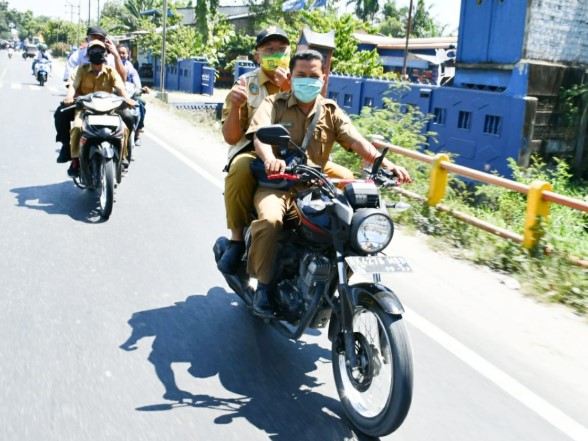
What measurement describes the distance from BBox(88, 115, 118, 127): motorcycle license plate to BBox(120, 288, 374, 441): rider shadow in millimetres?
3154

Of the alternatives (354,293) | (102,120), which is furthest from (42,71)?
(354,293)

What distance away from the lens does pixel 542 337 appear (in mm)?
4988

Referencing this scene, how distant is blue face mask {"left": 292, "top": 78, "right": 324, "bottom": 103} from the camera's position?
4.16 metres

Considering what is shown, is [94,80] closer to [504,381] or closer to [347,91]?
[504,381]

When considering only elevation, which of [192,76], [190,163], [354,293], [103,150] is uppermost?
[192,76]

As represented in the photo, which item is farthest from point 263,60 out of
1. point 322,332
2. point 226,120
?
point 322,332

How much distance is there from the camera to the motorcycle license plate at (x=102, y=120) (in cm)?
763

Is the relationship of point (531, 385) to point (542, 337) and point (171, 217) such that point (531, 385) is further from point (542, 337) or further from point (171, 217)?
point (171, 217)

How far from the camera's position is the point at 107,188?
7.34 metres

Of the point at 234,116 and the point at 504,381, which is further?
the point at 234,116

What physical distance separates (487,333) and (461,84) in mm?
17039

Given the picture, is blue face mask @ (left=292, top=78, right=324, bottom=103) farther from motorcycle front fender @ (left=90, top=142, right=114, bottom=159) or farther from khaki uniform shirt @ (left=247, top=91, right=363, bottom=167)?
motorcycle front fender @ (left=90, top=142, right=114, bottom=159)

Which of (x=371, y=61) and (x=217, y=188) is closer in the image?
(x=217, y=188)

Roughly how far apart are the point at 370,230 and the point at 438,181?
5036 mm
